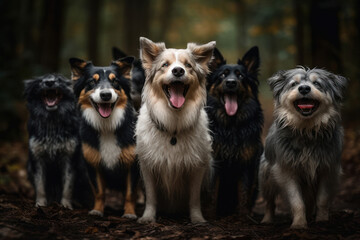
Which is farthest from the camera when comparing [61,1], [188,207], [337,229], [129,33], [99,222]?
[129,33]

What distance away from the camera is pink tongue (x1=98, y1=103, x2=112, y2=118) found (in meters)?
5.05

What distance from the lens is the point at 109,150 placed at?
203 inches

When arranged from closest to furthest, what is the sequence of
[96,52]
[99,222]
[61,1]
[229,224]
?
[99,222] < [229,224] < [61,1] < [96,52]

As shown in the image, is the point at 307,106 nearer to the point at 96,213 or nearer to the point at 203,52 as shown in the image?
the point at 203,52

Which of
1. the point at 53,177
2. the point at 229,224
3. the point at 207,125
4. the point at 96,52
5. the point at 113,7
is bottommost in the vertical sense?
the point at 229,224

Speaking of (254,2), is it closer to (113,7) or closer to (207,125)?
(113,7)

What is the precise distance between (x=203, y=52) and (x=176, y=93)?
0.69 metres

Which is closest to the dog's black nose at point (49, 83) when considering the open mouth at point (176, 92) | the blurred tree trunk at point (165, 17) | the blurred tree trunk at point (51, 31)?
the open mouth at point (176, 92)

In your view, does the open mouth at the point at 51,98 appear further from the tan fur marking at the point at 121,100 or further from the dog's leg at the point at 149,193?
the dog's leg at the point at 149,193

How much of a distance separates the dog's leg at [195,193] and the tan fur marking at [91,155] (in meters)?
1.26

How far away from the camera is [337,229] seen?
427cm

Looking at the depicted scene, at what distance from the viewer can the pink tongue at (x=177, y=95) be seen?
15.6 ft

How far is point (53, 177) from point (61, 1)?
654cm

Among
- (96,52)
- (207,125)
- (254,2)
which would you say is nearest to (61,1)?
(96,52)
